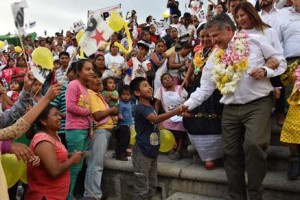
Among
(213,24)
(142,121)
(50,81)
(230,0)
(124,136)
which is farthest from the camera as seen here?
(50,81)

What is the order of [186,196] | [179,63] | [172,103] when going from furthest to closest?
1. [179,63]
2. [172,103]
3. [186,196]

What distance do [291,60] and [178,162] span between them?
73.6 inches

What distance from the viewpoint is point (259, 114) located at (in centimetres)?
331

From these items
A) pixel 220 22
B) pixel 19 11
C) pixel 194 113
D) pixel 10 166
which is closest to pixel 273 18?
pixel 220 22

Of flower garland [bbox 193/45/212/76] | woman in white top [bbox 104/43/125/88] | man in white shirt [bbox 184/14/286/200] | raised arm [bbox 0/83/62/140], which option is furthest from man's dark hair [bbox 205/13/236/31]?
woman in white top [bbox 104/43/125/88]

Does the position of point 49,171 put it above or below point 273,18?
below

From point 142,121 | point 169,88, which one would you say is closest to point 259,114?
point 142,121

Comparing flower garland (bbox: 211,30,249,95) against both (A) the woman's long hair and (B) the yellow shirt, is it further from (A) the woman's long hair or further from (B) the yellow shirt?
(B) the yellow shirt

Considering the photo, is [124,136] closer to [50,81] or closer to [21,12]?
[50,81]

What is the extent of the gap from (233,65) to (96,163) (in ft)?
7.61

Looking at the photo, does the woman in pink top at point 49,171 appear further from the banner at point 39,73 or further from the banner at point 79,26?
the banner at point 79,26

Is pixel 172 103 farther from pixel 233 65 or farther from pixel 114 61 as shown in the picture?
pixel 114 61

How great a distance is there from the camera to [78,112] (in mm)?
4484

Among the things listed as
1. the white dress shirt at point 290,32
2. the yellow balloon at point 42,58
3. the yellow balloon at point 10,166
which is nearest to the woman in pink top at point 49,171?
the yellow balloon at point 10,166
